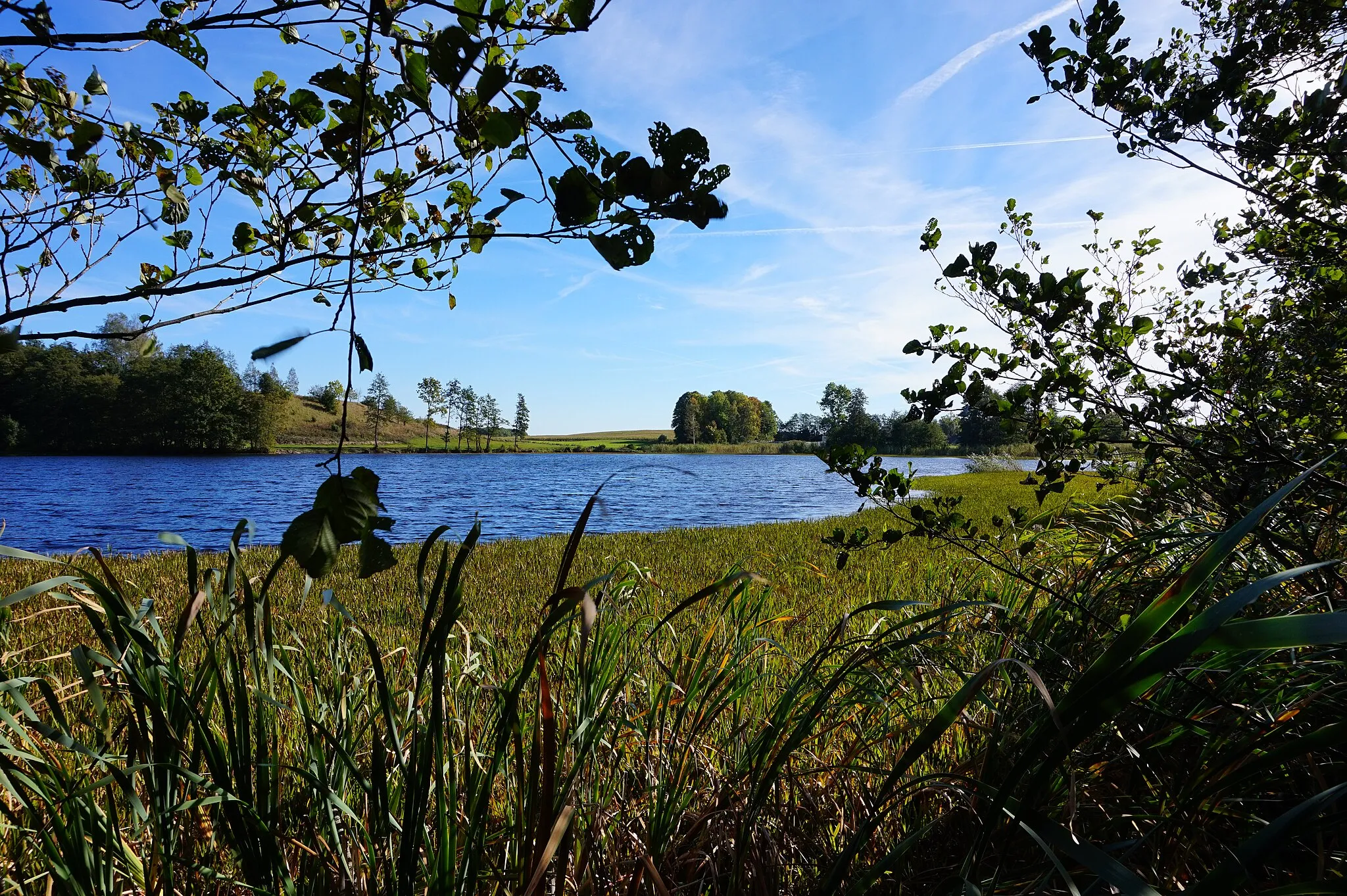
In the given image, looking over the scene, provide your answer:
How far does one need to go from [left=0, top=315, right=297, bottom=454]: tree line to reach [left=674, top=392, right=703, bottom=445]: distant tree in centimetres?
5865

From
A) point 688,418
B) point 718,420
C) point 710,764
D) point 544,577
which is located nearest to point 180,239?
point 710,764

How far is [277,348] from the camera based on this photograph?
0.86m

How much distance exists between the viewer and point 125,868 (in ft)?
5.36

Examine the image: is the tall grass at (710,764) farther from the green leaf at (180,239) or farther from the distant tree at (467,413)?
the distant tree at (467,413)

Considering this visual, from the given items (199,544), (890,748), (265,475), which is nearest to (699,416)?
(265,475)

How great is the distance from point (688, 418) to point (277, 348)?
347 feet

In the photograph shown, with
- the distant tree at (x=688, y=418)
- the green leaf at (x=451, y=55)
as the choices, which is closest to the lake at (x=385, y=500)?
the green leaf at (x=451, y=55)

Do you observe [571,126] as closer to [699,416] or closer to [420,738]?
[420,738]

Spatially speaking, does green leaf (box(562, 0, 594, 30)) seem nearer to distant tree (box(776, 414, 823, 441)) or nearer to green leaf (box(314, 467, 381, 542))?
green leaf (box(314, 467, 381, 542))

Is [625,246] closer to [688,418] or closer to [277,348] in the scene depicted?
[277,348]

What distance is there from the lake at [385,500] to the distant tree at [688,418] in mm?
52835

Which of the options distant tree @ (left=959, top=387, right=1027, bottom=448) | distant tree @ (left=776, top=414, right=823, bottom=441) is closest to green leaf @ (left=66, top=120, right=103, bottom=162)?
distant tree @ (left=959, top=387, right=1027, bottom=448)

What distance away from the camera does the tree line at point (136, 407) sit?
56344mm

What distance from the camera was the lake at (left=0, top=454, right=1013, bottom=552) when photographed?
17297mm
